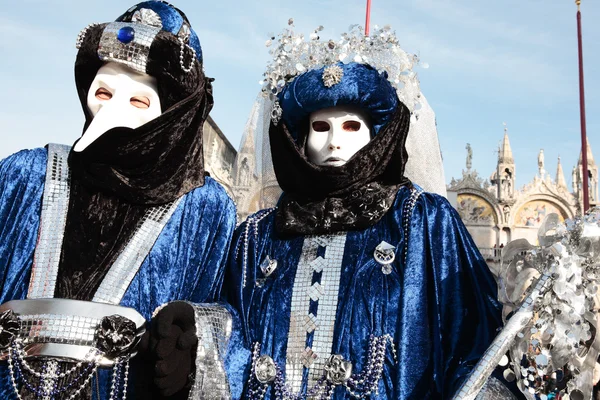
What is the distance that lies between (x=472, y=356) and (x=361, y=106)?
1027 millimetres

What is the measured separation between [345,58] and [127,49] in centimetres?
88

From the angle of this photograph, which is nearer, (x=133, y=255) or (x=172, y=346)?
(x=172, y=346)

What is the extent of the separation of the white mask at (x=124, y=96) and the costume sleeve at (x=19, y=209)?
0.73 feet

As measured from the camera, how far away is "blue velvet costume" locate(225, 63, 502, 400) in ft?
7.80

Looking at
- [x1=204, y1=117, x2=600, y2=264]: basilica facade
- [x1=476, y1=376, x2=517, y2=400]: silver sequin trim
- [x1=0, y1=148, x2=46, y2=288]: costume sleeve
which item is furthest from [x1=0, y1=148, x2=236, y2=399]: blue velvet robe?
[x1=204, y1=117, x2=600, y2=264]: basilica facade

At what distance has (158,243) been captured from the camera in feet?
8.43

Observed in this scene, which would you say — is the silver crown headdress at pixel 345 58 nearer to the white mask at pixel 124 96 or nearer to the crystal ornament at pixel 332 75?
the crystal ornament at pixel 332 75

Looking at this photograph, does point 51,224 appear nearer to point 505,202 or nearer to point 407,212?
point 407,212

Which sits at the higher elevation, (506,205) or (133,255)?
(506,205)

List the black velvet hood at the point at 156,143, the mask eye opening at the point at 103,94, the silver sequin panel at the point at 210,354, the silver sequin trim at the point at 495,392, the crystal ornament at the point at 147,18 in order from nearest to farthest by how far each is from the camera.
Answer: the silver sequin trim at the point at 495,392 < the silver sequin panel at the point at 210,354 < the black velvet hood at the point at 156,143 < the mask eye opening at the point at 103,94 < the crystal ornament at the point at 147,18

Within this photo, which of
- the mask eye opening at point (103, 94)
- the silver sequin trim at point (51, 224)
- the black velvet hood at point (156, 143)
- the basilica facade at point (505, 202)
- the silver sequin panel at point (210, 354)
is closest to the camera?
the silver sequin panel at point (210, 354)

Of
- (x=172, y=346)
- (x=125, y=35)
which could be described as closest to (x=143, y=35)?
(x=125, y=35)

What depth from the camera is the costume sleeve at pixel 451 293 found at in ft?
7.64

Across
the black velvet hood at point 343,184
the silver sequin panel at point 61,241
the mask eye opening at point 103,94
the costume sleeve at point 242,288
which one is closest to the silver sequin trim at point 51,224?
the silver sequin panel at point 61,241
